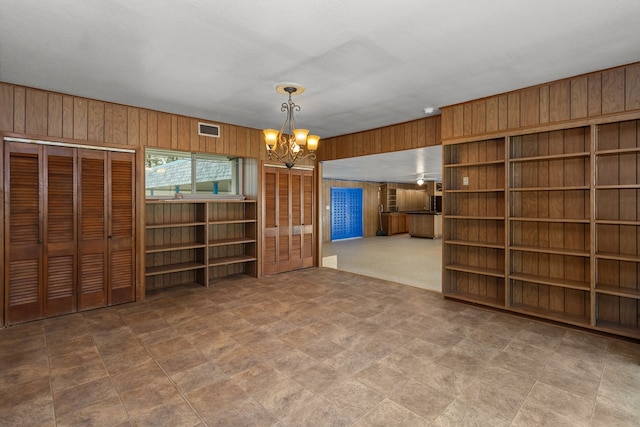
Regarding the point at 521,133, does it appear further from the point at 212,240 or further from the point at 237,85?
the point at 212,240

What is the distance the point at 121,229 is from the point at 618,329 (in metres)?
5.62

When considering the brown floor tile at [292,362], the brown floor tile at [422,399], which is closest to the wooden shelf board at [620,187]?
the brown floor tile at [422,399]

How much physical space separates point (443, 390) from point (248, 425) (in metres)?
1.34

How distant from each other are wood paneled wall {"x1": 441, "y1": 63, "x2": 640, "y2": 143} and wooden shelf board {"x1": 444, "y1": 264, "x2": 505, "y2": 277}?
1.67 m

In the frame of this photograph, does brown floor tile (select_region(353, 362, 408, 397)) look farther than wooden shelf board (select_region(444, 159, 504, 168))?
No

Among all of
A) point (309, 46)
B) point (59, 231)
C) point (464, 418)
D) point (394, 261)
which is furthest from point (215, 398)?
point (394, 261)

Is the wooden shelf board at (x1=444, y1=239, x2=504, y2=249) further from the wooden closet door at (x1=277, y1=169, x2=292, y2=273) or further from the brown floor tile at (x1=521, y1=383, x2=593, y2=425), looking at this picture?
the wooden closet door at (x1=277, y1=169, x2=292, y2=273)

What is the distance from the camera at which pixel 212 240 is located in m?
5.29

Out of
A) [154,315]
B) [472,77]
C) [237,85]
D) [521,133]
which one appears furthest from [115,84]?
[521,133]

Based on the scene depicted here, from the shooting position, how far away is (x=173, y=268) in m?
4.65

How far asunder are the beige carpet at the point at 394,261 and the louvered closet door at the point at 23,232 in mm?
4660

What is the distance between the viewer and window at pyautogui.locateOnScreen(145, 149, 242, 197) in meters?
4.81

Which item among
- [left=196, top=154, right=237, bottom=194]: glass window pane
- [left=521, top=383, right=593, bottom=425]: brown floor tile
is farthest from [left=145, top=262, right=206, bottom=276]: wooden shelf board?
[left=521, top=383, right=593, bottom=425]: brown floor tile

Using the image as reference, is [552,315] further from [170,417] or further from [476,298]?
[170,417]
